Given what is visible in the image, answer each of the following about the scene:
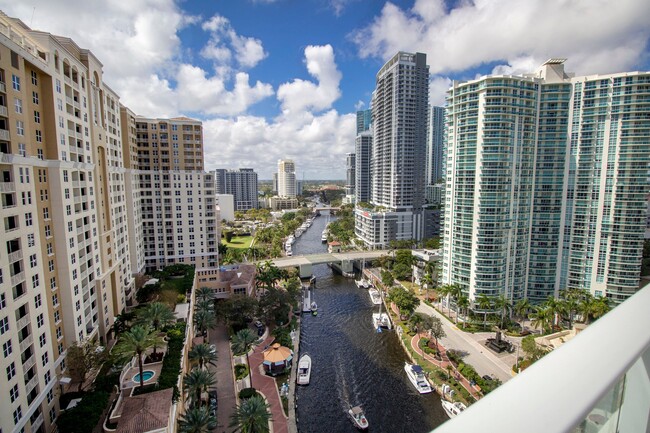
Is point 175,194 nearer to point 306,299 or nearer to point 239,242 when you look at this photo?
point 306,299

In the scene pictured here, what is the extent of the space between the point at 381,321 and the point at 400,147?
39.3 m

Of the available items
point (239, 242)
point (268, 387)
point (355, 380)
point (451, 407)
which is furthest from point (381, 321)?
point (239, 242)

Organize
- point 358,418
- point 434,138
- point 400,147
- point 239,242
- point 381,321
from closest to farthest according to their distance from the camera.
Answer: point 358,418, point 381,321, point 400,147, point 239,242, point 434,138

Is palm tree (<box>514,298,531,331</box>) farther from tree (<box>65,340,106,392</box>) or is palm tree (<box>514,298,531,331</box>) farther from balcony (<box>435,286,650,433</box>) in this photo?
balcony (<box>435,286,650,433</box>)

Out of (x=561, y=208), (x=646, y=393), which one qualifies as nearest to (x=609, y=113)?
Answer: (x=561, y=208)

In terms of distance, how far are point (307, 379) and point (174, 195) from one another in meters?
28.7

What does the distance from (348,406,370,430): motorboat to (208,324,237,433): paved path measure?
8.13 metres

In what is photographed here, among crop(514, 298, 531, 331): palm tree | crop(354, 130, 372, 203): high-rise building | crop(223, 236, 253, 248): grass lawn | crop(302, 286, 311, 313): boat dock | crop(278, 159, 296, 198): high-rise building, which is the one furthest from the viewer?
crop(278, 159, 296, 198): high-rise building

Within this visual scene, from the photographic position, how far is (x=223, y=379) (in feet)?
90.4

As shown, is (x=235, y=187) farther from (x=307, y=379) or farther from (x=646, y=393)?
(x=646, y=393)

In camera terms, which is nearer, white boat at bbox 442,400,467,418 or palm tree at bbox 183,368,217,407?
palm tree at bbox 183,368,217,407

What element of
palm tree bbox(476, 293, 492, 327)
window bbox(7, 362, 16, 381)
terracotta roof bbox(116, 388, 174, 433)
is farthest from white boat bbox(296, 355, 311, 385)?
window bbox(7, 362, 16, 381)

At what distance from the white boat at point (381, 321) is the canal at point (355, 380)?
76 cm

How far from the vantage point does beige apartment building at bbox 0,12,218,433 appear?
17.0m
